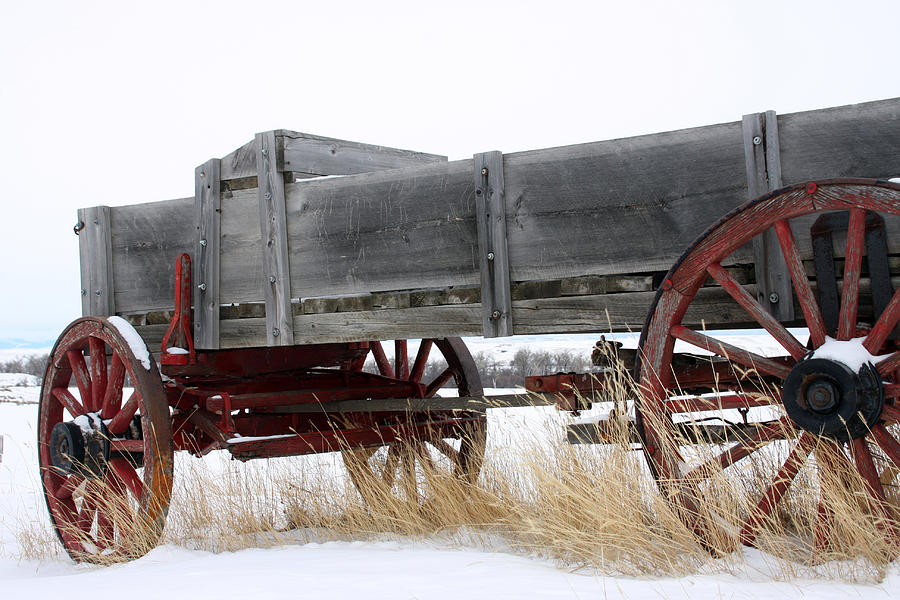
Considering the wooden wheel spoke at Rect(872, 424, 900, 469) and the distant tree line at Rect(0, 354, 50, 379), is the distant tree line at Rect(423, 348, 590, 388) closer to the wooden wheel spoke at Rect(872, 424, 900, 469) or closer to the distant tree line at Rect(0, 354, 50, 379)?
the wooden wheel spoke at Rect(872, 424, 900, 469)

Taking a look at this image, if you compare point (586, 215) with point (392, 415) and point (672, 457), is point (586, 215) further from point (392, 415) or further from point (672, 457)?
point (392, 415)

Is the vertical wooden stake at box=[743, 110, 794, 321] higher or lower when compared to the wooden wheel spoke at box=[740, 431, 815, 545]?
higher

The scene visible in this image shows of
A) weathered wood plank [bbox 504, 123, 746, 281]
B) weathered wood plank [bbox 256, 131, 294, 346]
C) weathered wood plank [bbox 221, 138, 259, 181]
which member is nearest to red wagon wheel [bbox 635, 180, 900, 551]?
weathered wood plank [bbox 504, 123, 746, 281]

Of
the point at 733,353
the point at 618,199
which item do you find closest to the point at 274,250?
the point at 618,199

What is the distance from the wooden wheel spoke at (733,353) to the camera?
294 centimetres

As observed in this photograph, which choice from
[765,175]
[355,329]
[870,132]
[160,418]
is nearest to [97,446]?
[160,418]

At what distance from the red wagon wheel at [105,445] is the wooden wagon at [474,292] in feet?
0.05

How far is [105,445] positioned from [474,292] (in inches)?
89.6

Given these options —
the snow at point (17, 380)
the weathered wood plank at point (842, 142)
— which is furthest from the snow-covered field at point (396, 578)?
the snow at point (17, 380)

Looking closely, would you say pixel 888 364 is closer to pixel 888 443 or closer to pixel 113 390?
pixel 888 443

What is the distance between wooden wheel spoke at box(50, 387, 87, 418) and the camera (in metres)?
4.72

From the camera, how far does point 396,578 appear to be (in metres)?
2.89

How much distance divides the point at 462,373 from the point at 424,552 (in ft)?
9.01

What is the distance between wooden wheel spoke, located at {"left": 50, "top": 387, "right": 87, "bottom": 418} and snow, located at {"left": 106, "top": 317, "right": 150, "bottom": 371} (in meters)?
0.63
